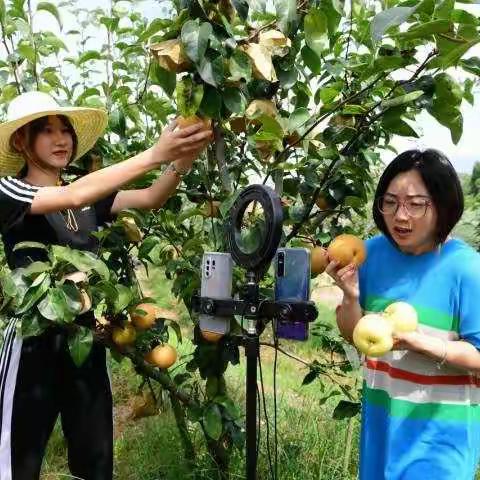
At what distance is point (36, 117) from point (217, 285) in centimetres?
69

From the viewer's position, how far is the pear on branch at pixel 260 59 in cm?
125

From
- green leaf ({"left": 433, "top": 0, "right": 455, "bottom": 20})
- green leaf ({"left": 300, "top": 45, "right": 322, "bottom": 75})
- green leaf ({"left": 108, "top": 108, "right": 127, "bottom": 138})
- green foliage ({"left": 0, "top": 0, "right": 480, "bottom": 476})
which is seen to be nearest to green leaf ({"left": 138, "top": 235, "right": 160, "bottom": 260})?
green foliage ({"left": 0, "top": 0, "right": 480, "bottom": 476})

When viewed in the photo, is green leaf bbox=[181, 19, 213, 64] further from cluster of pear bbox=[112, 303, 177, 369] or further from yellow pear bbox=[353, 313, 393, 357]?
cluster of pear bbox=[112, 303, 177, 369]

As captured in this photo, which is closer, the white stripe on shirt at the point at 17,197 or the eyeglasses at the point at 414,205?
the eyeglasses at the point at 414,205

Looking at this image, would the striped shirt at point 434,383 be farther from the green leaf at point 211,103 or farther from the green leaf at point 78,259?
the green leaf at point 78,259

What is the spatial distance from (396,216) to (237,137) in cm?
59

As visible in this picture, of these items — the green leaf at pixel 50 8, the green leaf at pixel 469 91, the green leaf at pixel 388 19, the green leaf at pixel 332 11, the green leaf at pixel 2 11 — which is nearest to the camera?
the green leaf at pixel 388 19

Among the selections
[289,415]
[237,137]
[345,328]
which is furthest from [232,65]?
[289,415]

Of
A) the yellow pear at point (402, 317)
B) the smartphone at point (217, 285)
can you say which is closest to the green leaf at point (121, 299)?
the smartphone at point (217, 285)

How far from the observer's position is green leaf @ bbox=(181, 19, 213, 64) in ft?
3.86

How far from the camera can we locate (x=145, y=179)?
1.81 meters

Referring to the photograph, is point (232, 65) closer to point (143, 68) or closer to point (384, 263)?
point (384, 263)

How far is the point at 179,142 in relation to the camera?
4.31 ft

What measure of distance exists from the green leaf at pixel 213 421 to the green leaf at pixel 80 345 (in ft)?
1.29
